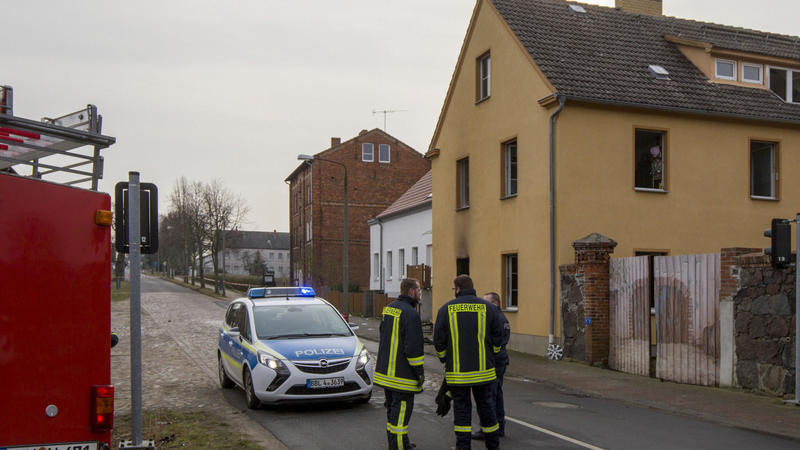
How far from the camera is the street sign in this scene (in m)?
6.81

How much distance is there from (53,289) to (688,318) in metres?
11.5

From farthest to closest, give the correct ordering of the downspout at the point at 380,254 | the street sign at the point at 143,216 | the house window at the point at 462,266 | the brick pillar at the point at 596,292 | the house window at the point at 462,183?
the downspout at the point at 380,254, the house window at the point at 462,183, the house window at the point at 462,266, the brick pillar at the point at 596,292, the street sign at the point at 143,216

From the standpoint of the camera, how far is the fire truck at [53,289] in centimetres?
426

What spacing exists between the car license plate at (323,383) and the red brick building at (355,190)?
3989 cm

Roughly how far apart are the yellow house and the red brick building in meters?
28.6

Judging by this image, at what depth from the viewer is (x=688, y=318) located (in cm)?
1317

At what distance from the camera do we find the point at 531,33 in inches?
779

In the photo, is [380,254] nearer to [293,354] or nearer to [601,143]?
[601,143]

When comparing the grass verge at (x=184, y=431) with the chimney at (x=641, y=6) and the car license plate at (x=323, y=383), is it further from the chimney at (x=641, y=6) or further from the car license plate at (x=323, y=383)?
the chimney at (x=641, y=6)

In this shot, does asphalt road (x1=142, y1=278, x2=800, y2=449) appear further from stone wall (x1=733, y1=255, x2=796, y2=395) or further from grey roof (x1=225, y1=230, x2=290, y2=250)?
grey roof (x1=225, y1=230, x2=290, y2=250)

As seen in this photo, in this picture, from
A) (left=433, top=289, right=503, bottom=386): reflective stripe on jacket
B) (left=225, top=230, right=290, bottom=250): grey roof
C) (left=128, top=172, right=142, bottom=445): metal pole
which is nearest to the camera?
(left=128, top=172, right=142, bottom=445): metal pole

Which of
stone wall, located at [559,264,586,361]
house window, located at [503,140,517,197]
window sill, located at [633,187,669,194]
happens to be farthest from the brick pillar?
house window, located at [503,140,517,197]

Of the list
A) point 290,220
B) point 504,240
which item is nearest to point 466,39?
point 504,240

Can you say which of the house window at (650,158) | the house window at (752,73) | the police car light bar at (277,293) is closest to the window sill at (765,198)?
the house window at (650,158)
